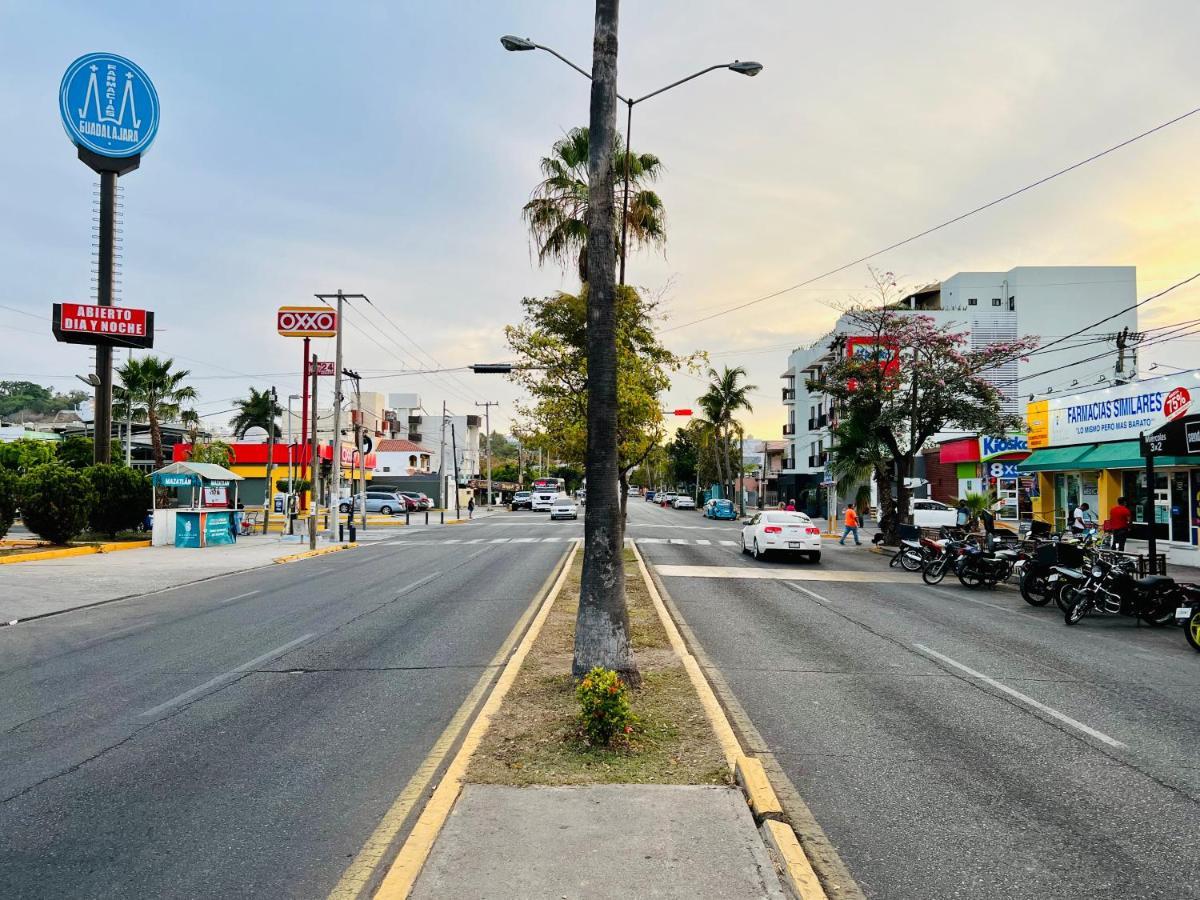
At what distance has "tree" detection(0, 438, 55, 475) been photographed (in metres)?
44.8

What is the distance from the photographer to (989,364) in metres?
28.8

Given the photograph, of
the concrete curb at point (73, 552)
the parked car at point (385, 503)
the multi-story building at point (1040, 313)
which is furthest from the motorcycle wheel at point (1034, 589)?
the parked car at point (385, 503)

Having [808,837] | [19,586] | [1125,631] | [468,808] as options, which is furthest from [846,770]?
[19,586]

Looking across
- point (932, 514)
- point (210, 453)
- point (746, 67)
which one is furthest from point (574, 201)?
point (210, 453)

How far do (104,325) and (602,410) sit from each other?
32.2 metres

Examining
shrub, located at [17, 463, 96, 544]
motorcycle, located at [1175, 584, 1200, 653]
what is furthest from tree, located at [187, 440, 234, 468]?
motorcycle, located at [1175, 584, 1200, 653]

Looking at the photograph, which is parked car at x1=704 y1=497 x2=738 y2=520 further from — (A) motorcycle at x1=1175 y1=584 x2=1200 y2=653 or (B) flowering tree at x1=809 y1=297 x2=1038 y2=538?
(A) motorcycle at x1=1175 y1=584 x2=1200 y2=653

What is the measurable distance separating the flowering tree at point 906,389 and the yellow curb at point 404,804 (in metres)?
22.9

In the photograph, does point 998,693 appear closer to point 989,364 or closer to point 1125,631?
point 1125,631

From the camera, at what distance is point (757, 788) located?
5.30 m

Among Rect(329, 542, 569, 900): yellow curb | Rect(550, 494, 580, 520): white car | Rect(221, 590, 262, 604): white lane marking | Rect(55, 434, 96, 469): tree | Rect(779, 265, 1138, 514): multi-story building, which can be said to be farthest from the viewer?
Rect(550, 494, 580, 520): white car

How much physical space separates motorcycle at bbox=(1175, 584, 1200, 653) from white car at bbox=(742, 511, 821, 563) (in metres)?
12.8

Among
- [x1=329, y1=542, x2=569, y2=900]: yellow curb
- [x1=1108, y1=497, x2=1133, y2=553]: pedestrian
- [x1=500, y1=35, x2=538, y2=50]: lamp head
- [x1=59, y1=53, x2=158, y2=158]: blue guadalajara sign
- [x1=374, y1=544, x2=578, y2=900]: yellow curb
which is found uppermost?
[x1=59, y1=53, x2=158, y2=158]: blue guadalajara sign

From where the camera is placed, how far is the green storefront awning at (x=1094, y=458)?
23.1 meters
